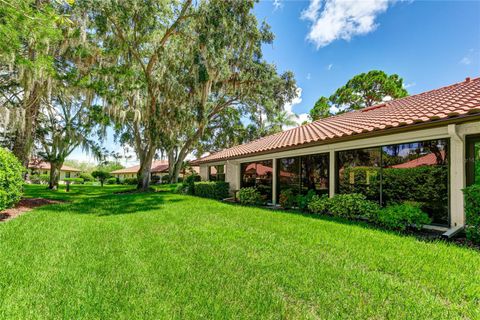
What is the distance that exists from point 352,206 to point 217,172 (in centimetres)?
1159

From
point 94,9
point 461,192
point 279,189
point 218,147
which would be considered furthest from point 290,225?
point 218,147

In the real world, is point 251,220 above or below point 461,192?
below

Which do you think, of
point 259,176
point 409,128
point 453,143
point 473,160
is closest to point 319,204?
point 409,128

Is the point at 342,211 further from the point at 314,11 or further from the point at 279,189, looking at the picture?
the point at 314,11

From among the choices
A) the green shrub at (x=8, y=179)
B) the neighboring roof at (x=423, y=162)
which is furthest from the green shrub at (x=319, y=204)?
the green shrub at (x=8, y=179)

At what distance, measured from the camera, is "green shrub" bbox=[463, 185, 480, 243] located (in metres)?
4.66

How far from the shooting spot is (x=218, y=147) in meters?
27.8

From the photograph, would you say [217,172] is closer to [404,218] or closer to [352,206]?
[352,206]

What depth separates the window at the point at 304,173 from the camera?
28.8 feet

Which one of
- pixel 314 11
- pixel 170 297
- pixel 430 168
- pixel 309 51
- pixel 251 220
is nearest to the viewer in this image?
pixel 170 297

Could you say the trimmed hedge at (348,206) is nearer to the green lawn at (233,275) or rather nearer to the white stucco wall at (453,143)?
the green lawn at (233,275)

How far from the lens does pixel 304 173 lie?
31.3 feet

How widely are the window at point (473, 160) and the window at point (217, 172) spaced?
41.8 ft

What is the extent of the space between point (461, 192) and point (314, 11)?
10.9 metres
